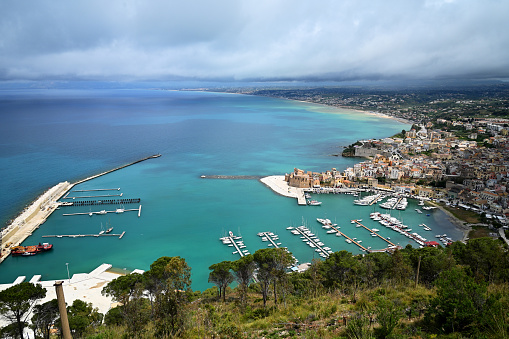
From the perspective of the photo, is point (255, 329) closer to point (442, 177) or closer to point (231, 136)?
point (442, 177)

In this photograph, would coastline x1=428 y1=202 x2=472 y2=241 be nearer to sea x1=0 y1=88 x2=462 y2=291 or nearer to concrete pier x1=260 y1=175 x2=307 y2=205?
sea x1=0 y1=88 x2=462 y2=291

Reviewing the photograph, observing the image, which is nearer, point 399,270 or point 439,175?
point 399,270

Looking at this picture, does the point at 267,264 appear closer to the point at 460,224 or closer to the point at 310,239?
the point at 310,239

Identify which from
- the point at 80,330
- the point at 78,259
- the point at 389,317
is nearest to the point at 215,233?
the point at 78,259

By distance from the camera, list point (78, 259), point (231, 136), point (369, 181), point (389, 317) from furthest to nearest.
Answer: point (231, 136) < point (369, 181) < point (78, 259) < point (389, 317)

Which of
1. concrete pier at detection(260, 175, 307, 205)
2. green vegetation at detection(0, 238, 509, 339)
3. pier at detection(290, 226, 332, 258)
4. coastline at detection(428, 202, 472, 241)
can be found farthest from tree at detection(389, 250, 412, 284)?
concrete pier at detection(260, 175, 307, 205)

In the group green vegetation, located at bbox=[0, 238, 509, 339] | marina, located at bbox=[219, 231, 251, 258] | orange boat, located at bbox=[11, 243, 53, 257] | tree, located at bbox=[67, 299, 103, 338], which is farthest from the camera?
marina, located at bbox=[219, 231, 251, 258]

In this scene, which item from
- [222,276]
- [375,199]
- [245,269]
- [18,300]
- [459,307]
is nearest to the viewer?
[459,307]

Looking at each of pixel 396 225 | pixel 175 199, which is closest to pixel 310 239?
pixel 396 225
